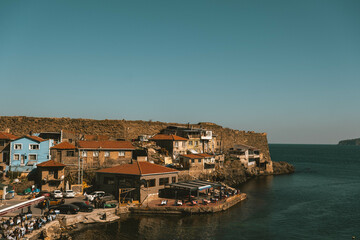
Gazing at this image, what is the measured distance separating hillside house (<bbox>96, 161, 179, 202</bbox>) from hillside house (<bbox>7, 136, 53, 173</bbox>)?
11001 millimetres

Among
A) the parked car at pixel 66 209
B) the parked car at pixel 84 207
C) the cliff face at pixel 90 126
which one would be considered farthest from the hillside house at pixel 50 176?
the cliff face at pixel 90 126

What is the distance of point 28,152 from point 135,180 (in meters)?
20.1

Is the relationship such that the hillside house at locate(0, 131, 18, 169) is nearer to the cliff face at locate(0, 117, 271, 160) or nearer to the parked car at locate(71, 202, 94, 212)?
the cliff face at locate(0, 117, 271, 160)

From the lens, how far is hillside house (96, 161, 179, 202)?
1500 inches

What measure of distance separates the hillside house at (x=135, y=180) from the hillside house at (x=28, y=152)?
36.1 feet

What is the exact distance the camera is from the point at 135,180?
38469 millimetres

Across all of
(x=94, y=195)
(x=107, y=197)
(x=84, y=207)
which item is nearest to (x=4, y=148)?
(x=94, y=195)

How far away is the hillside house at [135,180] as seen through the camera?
125 feet

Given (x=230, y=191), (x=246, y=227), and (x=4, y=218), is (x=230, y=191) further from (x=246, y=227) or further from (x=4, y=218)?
(x=4, y=218)

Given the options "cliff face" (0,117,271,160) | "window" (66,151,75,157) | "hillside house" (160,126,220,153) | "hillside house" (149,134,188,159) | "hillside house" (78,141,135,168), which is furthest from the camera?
"hillside house" (160,126,220,153)

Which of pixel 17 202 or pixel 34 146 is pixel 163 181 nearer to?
pixel 17 202

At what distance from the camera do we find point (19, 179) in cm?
4159

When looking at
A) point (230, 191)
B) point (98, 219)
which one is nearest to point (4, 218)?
point (98, 219)

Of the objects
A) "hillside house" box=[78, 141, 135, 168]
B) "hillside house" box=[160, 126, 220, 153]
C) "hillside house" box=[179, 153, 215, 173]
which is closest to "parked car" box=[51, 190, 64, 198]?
"hillside house" box=[78, 141, 135, 168]
